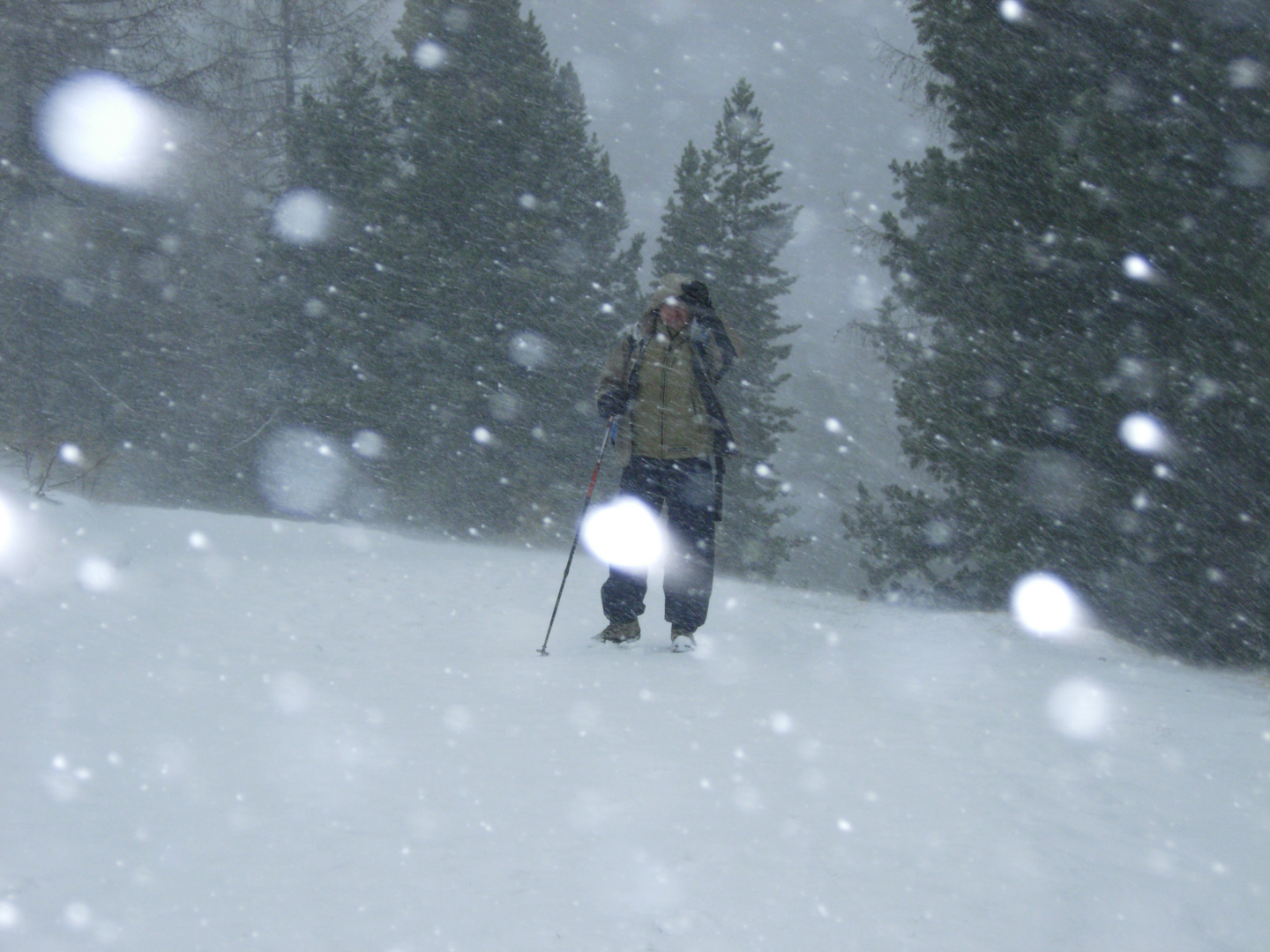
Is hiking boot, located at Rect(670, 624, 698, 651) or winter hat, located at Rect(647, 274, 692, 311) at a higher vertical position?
winter hat, located at Rect(647, 274, 692, 311)

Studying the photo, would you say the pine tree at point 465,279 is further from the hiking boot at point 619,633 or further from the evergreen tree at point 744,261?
the hiking boot at point 619,633

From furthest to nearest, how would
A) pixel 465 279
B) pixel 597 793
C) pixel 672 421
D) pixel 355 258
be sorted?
pixel 355 258
pixel 465 279
pixel 672 421
pixel 597 793

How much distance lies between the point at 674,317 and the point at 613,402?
67 centimetres

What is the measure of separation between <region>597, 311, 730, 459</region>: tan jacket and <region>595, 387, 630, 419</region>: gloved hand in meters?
0.02

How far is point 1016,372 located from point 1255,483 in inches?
69.3

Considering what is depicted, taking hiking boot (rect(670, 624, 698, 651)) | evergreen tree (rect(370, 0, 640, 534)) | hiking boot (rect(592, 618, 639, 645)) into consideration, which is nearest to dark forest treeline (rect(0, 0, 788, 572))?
evergreen tree (rect(370, 0, 640, 534))

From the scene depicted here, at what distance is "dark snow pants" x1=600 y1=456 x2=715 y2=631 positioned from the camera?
5.12 meters

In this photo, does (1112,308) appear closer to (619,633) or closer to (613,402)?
(613,402)

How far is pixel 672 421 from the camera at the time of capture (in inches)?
206

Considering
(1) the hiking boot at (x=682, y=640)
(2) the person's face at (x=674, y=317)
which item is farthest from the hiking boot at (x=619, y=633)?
(2) the person's face at (x=674, y=317)

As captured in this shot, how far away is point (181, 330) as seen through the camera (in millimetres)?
22062

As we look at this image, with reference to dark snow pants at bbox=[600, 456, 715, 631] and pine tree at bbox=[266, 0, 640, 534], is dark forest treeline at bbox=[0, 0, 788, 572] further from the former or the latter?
dark snow pants at bbox=[600, 456, 715, 631]

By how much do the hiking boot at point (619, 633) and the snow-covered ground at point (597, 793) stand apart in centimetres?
12

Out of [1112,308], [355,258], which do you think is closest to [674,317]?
[1112,308]
